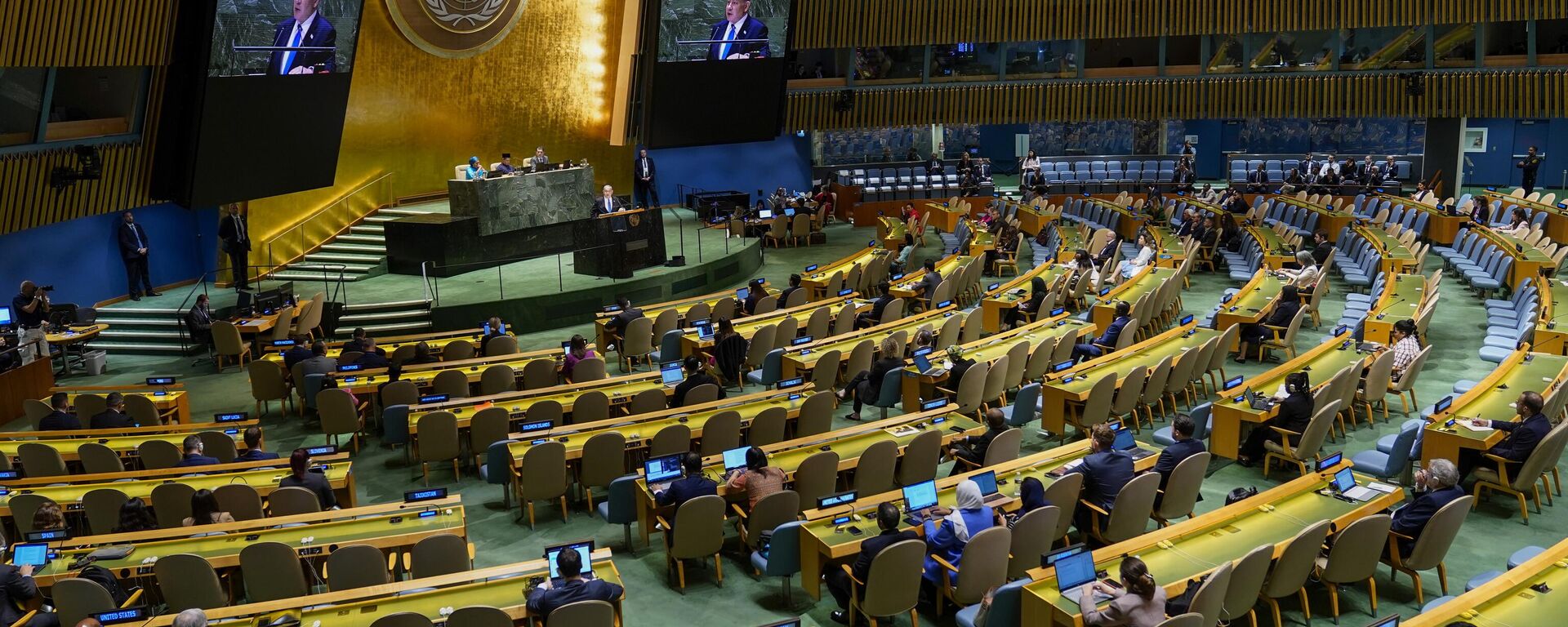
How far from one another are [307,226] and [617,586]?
56.4 ft

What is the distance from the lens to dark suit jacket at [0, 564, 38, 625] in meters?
7.28

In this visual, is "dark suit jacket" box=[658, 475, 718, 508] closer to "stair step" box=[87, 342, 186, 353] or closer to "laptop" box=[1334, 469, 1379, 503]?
"laptop" box=[1334, 469, 1379, 503]

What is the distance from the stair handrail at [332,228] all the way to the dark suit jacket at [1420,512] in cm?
1840

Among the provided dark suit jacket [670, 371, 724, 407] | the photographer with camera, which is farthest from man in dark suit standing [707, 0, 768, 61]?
dark suit jacket [670, 371, 724, 407]

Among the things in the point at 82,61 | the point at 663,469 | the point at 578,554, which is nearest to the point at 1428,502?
the point at 663,469

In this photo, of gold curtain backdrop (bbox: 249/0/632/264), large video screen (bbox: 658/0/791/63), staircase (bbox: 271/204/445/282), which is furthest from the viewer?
large video screen (bbox: 658/0/791/63)

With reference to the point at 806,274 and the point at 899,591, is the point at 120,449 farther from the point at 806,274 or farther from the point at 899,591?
the point at 806,274

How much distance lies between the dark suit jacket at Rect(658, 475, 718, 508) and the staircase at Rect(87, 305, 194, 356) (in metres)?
11.8

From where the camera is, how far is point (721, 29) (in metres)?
25.8

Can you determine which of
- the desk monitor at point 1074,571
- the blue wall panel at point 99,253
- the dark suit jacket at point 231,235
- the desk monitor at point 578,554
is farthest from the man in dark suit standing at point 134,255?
the desk monitor at point 1074,571

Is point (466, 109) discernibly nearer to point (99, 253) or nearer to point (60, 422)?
point (99, 253)

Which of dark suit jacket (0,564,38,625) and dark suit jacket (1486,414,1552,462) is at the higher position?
dark suit jacket (1486,414,1552,462)

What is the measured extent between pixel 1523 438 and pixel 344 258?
18709 mm

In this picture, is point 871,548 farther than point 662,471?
No
